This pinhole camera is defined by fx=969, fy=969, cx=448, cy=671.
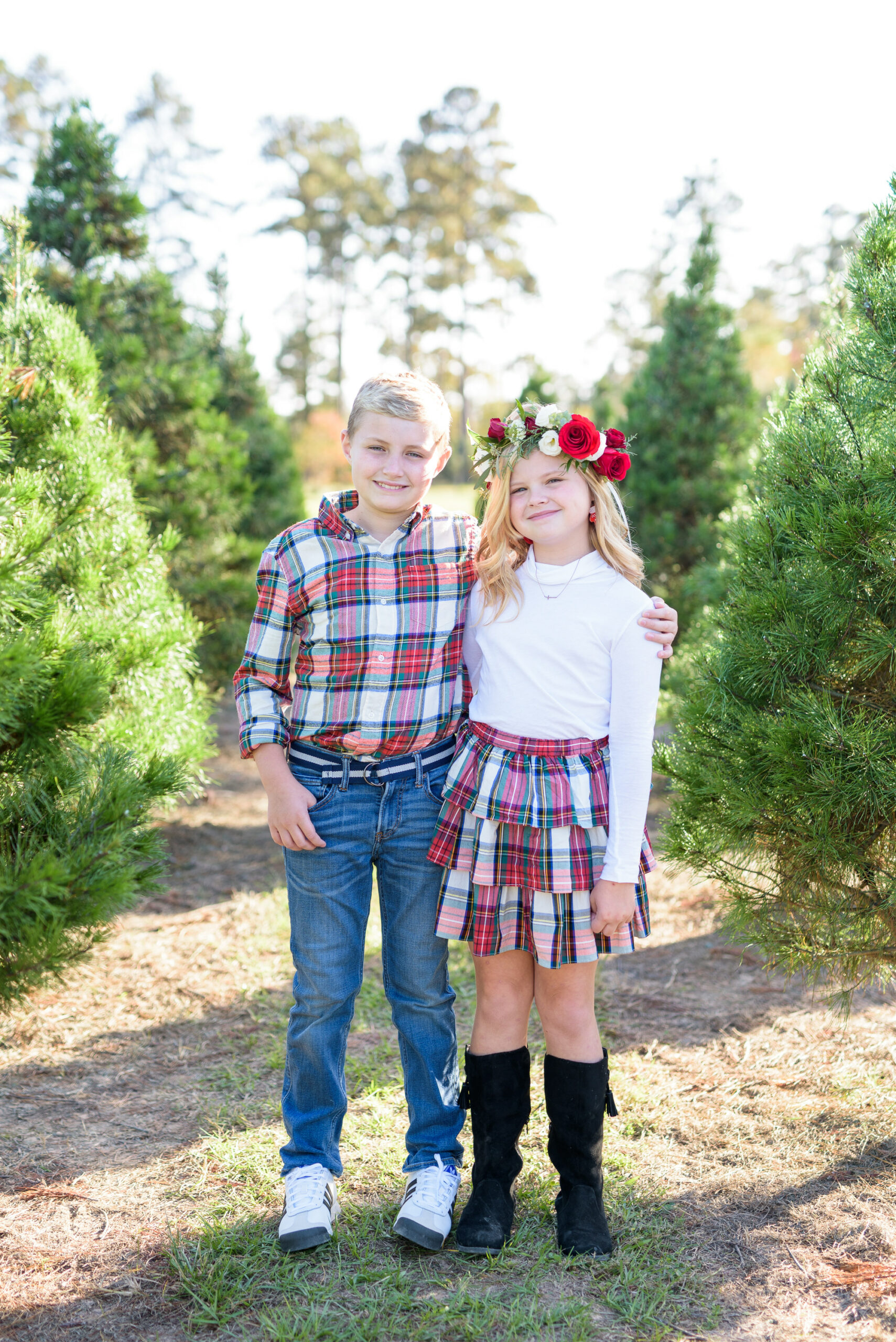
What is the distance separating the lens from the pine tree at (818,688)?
88.7 inches

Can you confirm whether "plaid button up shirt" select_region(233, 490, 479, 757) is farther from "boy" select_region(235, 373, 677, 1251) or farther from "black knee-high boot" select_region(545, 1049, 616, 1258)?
"black knee-high boot" select_region(545, 1049, 616, 1258)

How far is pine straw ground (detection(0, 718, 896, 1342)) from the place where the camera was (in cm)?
204

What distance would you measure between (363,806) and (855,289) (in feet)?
5.79

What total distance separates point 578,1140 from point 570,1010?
300mm

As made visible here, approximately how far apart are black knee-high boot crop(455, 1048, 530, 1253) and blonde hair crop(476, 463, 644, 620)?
1078 millimetres

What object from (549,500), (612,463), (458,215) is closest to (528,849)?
(549,500)

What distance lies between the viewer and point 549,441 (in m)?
2.29

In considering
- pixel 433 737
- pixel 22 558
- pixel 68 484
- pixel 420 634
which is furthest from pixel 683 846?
pixel 68 484

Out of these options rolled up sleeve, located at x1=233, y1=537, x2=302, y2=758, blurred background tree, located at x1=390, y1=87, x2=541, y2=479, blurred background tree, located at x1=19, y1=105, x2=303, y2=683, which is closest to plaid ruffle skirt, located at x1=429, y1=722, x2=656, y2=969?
rolled up sleeve, located at x1=233, y1=537, x2=302, y2=758

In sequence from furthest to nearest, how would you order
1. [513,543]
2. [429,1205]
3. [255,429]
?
[255,429], [513,543], [429,1205]

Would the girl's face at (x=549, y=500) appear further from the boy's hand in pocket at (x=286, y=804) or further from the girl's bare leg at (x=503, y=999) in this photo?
the girl's bare leg at (x=503, y=999)

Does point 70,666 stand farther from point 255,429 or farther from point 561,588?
point 255,429

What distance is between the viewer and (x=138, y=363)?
5113 millimetres

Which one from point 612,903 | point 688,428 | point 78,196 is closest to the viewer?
point 612,903
